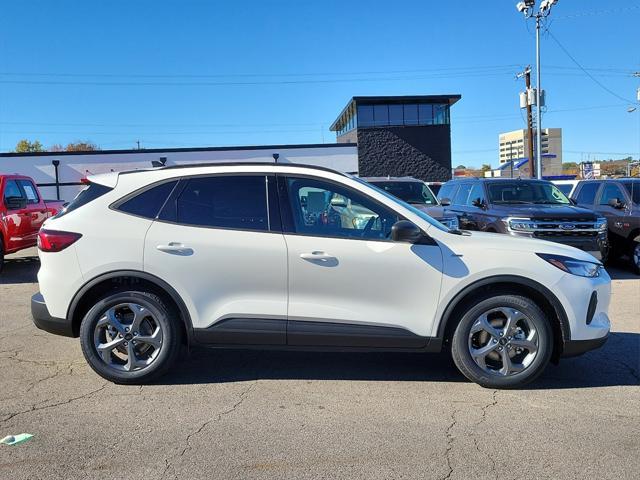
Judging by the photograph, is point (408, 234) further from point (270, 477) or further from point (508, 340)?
point (270, 477)

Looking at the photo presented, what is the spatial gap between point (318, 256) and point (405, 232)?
2.30 ft

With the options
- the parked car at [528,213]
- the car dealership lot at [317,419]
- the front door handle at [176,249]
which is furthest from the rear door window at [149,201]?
the parked car at [528,213]

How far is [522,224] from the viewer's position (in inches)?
373

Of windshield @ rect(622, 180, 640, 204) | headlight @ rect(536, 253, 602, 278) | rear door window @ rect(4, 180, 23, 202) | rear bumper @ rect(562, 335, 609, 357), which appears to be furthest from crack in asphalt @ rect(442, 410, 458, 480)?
rear door window @ rect(4, 180, 23, 202)

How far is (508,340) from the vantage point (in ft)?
14.5

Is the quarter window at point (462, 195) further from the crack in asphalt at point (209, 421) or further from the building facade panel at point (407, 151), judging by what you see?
the building facade panel at point (407, 151)

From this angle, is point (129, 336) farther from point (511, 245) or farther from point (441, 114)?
point (441, 114)

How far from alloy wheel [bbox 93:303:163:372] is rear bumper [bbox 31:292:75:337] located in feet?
0.89

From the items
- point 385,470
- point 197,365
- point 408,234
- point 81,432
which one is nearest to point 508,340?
point 408,234

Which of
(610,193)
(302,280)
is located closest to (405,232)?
(302,280)

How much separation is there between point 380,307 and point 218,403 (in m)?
1.45

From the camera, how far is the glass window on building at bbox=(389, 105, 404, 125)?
33594 millimetres

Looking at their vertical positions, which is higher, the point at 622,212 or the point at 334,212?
the point at 334,212

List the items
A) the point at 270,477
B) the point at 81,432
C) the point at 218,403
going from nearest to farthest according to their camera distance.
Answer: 1. the point at 270,477
2. the point at 81,432
3. the point at 218,403
